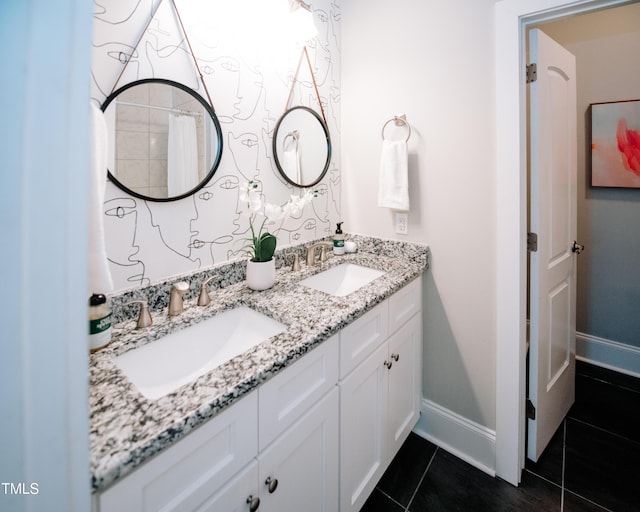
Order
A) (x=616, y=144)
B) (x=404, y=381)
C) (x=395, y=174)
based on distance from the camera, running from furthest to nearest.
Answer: (x=616, y=144) < (x=395, y=174) < (x=404, y=381)

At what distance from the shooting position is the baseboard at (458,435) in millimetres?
1597

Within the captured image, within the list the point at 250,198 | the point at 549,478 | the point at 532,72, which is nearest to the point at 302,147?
the point at 250,198

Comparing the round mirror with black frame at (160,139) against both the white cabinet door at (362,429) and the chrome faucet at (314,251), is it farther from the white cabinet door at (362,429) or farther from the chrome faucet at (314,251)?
the white cabinet door at (362,429)

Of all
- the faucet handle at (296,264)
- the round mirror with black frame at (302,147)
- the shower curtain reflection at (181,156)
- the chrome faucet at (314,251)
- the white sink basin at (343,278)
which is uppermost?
the round mirror with black frame at (302,147)

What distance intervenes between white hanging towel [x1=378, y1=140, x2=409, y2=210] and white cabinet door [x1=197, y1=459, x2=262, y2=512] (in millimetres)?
Result: 1309

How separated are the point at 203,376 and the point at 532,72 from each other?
5.65ft

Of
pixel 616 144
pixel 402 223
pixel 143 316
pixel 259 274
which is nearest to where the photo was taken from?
pixel 143 316

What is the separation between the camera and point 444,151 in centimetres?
160

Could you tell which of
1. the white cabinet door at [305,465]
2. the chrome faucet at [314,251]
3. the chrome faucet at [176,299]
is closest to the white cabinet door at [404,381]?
the white cabinet door at [305,465]

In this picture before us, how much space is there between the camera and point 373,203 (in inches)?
74.7

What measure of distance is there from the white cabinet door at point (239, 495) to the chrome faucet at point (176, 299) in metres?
0.56

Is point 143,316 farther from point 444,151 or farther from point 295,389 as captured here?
point 444,151

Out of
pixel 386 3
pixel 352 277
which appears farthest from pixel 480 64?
pixel 352 277

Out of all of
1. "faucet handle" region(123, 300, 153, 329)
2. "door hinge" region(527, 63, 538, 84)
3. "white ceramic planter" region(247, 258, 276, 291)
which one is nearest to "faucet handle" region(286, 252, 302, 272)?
"white ceramic planter" region(247, 258, 276, 291)
